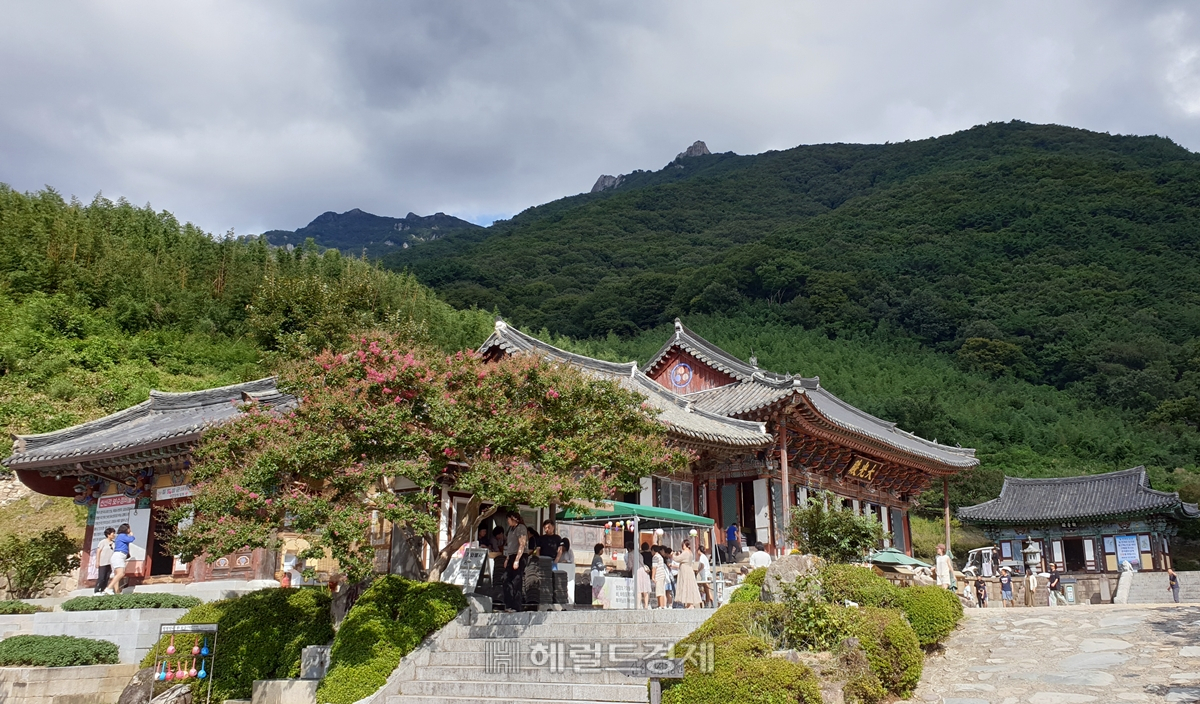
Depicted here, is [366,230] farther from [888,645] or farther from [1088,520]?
[888,645]

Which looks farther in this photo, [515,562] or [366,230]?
[366,230]

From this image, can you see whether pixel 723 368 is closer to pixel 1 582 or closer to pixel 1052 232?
pixel 1 582

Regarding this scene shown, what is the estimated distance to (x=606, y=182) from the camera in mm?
151375

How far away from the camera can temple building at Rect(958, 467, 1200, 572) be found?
116 ft

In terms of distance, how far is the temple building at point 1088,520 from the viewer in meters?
35.5

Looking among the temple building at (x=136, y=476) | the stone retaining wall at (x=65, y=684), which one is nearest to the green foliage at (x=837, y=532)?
the temple building at (x=136, y=476)

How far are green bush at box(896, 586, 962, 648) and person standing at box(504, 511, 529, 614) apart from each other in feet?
19.5

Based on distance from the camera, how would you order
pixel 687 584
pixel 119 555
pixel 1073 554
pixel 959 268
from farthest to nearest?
pixel 959 268, pixel 1073 554, pixel 119 555, pixel 687 584

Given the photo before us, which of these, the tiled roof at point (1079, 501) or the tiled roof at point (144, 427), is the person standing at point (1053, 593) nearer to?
the tiled roof at point (1079, 501)

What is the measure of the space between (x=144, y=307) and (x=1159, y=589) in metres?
38.0

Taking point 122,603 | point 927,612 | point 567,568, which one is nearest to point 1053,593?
point 927,612

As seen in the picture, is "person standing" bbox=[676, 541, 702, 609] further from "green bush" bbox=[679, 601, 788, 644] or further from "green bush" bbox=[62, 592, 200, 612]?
"green bush" bbox=[62, 592, 200, 612]

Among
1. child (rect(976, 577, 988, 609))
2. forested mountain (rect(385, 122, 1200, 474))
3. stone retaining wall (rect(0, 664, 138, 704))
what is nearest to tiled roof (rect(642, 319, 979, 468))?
child (rect(976, 577, 988, 609))

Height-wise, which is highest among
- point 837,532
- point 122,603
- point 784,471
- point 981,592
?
point 784,471
